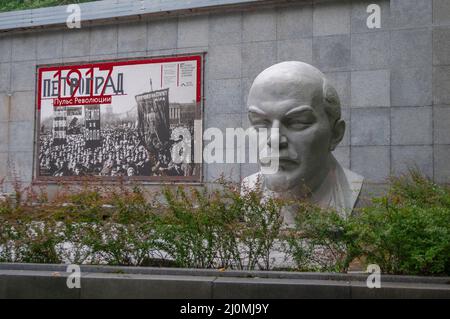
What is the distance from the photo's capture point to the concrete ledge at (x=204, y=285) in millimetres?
4039

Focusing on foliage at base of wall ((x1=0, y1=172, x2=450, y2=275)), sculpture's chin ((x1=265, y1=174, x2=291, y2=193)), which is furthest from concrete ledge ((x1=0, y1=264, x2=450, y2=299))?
sculpture's chin ((x1=265, y1=174, x2=291, y2=193))

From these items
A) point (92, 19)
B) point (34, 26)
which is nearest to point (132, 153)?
point (92, 19)

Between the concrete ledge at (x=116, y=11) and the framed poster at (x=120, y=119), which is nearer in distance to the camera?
the concrete ledge at (x=116, y=11)

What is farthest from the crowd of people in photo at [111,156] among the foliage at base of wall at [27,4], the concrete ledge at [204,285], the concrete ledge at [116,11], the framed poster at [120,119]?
the concrete ledge at [204,285]

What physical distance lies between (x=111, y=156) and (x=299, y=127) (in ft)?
20.9

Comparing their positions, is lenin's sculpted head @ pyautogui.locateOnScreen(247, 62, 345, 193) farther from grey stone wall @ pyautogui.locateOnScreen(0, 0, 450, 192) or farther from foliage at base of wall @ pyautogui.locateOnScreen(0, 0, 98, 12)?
foliage at base of wall @ pyautogui.locateOnScreen(0, 0, 98, 12)

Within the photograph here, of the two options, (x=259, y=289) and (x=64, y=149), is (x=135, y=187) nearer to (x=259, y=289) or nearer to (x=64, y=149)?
(x=259, y=289)

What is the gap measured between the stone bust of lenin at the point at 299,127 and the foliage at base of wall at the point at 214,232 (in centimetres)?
111

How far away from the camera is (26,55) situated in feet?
41.3

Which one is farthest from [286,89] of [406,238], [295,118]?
[406,238]

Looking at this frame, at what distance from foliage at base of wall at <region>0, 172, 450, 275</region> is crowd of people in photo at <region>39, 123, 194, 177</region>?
560 cm

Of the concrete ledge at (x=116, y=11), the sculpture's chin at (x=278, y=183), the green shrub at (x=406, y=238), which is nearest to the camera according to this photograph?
the green shrub at (x=406, y=238)

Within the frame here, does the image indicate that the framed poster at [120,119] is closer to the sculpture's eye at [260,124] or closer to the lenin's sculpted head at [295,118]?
the sculpture's eye at [260,124]

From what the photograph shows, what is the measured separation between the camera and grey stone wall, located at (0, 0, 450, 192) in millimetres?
9578
